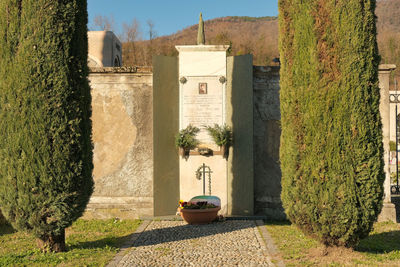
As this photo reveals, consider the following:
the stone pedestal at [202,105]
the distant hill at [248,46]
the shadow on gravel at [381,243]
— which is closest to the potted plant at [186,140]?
the stone pedestal at [202,105]

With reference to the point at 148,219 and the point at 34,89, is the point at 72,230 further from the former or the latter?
the point at 34,89

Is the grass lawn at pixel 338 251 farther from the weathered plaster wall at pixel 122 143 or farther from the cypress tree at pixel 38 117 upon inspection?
the cypress tree at pixel 38 117

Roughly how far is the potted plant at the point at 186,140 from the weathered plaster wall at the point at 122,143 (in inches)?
29.9

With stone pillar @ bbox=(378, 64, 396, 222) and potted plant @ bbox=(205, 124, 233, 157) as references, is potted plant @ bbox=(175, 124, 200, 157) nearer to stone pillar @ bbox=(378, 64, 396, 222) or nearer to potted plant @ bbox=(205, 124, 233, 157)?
potted plant @ bbox=(205, 124, 233, 157)

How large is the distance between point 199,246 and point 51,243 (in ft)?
7.30

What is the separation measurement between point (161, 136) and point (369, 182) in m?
Answer: 4.59

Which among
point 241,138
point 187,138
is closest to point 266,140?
point 241,138

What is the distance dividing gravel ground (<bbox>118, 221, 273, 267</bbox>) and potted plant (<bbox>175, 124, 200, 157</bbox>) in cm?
159

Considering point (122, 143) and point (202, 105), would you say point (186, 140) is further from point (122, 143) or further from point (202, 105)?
point (122, 143)

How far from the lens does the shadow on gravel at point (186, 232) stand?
20.3 feet

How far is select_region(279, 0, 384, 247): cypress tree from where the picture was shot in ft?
16.0

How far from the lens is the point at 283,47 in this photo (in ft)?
17.5

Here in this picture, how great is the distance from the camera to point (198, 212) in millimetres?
7215

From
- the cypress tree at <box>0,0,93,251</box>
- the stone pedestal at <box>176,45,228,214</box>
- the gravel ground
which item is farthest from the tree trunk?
the stone pedestal at <box>176,45,228,214</box>
